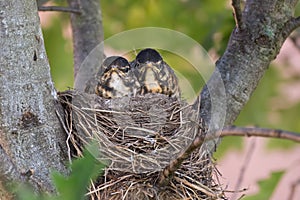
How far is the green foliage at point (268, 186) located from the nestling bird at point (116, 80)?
164 centimetres

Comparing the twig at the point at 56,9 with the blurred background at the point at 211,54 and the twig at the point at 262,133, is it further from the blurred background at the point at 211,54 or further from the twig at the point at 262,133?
the twig at the point at 262,133

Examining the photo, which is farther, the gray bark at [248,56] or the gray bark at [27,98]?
the gray bark at [248,56]

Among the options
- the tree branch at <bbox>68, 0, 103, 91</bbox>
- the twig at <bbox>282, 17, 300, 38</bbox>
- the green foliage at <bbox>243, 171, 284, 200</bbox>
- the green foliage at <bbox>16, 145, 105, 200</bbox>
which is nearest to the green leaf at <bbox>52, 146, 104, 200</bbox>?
the green foliage at <bbox>16, 145, 105, 200</bbox>

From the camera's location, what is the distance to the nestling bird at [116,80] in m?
3.42

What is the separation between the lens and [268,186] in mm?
1787

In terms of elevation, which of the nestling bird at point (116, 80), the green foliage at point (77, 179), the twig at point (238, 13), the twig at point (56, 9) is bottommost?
the green foliage at point (77, 179)

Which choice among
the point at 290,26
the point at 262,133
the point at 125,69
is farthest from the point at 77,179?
the point at 125,69

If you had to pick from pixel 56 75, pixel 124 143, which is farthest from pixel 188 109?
pixel 56 75

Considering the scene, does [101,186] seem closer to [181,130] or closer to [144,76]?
[181,130]

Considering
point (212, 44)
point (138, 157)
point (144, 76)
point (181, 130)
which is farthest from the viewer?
point (212, 44)

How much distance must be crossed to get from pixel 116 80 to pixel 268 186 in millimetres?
1742

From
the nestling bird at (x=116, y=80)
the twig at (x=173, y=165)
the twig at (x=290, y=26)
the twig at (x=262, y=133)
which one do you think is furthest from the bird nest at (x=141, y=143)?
the twig at (x=262, y=133)

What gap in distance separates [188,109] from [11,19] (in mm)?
967

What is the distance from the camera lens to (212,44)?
380 centimetres
